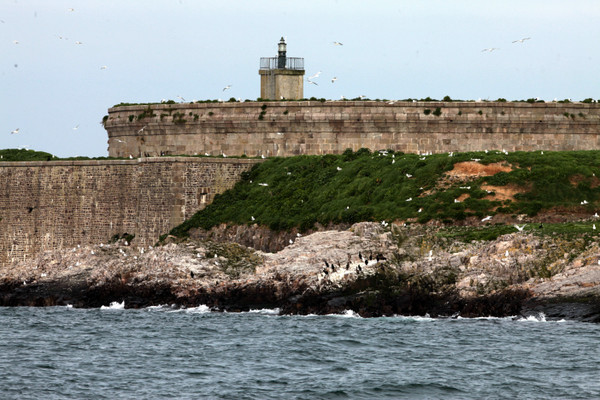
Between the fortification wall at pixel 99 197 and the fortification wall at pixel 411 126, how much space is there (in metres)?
2.39

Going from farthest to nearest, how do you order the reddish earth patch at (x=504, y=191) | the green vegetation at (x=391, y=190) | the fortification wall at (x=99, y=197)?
the fortification wall at (x=99, y=197), the reddish earth patch at (x=504, y=191), the green vegetation at (x=391, y=190)

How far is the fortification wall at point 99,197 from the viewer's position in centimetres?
5316

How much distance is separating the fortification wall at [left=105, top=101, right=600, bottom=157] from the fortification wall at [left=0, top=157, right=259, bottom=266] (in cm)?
239

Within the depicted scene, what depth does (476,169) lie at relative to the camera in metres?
48.9

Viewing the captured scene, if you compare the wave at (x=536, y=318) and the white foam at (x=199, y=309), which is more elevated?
the wave at (x=536, y=318)

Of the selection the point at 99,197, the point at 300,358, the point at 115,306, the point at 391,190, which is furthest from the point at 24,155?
the point at 300,358

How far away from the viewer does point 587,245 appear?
39812mm

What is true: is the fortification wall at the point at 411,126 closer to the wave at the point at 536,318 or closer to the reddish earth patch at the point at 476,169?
the reddish earth patch at the point at 476,169

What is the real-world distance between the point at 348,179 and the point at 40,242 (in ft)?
48.8

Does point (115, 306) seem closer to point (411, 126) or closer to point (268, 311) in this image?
point (268, 311)

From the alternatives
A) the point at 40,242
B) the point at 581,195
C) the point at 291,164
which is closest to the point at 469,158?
the point at 581,195

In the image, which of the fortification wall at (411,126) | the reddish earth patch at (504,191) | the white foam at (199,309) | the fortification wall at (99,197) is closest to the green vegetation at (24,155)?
the fortification wall at (99,197)

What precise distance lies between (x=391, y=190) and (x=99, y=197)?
13811 millimetres

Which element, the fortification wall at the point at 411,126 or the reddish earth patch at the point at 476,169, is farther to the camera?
the fortification wall at the point at 411,126
